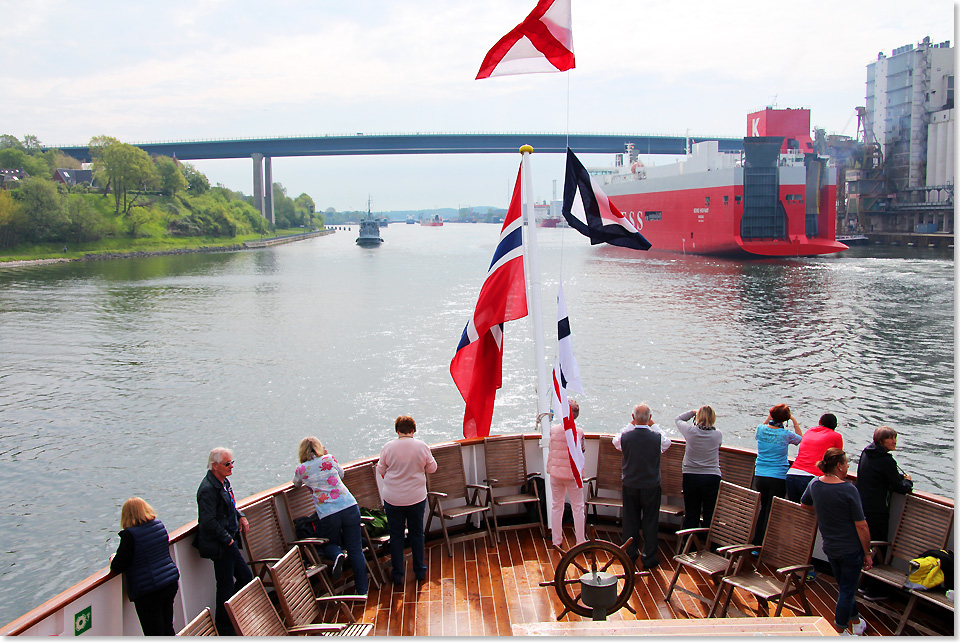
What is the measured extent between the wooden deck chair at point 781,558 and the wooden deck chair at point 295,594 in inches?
92.6

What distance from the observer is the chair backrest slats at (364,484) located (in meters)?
5.55

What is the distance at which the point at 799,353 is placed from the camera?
2050 centimetres

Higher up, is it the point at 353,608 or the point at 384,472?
the point at 384,472

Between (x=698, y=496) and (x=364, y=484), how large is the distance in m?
2.62

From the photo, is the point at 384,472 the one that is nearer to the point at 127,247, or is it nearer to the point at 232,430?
the point at 232,430

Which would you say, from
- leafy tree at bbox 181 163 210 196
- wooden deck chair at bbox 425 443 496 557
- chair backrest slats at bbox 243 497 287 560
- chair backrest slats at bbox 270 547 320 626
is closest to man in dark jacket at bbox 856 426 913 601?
wooden deck chair at bbox 425 443 496 557

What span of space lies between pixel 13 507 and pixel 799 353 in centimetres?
1929

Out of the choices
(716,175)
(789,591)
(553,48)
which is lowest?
(789,591)

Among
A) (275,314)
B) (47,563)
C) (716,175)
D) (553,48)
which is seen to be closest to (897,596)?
A: (553,48)

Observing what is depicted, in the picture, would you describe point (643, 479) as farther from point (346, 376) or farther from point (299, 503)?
point (346, 376)

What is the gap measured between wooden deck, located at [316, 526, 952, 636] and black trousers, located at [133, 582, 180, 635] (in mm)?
1121

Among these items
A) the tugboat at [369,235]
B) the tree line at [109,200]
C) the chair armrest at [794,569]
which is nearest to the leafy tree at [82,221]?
the tree line at [109,200]

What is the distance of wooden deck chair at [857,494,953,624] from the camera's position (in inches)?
174

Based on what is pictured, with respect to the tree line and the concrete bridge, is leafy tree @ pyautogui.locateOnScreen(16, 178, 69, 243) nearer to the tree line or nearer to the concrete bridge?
the tree line
